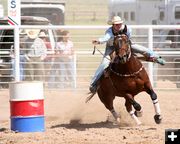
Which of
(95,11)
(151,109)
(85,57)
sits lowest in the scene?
(151,109)

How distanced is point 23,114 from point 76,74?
6610 mm

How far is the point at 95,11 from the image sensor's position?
1016 inches

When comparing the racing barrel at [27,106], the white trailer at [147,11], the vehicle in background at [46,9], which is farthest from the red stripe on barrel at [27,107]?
the vehicle in background at [46,9]

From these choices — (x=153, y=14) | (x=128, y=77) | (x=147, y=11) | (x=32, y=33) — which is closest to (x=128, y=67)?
(x=128, y=77)

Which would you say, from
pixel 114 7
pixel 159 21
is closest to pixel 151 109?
pixel 159 21

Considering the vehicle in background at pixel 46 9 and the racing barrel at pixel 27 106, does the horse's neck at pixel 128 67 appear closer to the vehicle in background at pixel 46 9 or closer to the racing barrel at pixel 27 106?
the racing barrel at pixel 27 106

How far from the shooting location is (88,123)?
36.7 feet

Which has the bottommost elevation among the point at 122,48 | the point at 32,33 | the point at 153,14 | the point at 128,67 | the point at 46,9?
the point at 128,67

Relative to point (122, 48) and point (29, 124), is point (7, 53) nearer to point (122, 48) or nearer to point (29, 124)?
point (29, 124)

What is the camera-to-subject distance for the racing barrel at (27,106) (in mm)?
9312

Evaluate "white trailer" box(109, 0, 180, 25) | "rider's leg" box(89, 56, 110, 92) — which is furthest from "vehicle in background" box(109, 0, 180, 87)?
"rider's leg" box(89, 56, 110, 92)

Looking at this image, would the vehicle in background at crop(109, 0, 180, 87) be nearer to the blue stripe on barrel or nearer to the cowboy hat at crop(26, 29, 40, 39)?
the cowboy hat at crop(26, 29, 40, 39)

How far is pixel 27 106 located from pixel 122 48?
1636 millimetres

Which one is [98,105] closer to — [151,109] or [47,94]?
[151,109]
